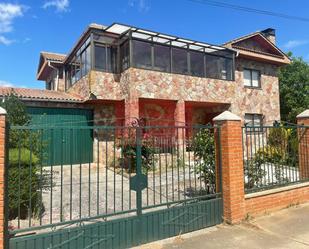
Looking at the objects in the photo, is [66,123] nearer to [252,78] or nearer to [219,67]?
[219,67]

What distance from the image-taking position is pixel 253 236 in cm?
546

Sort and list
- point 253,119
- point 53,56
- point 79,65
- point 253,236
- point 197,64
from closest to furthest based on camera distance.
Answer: point 253,236, point 79,65, point 197,64, point 253,119, point 53,56

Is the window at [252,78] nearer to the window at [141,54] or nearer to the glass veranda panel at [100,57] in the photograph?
the window at [141,54]

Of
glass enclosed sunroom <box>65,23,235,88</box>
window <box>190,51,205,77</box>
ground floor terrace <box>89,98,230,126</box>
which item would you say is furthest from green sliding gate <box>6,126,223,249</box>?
window <box>190,51,205,77</box>

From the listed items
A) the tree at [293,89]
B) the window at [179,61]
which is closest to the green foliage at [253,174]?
the window at [179,61]

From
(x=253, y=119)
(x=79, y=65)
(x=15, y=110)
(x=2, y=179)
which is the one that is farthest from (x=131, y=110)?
(x=2, y=179)

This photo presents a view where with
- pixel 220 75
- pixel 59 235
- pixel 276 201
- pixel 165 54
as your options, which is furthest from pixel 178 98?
pixel 59 235

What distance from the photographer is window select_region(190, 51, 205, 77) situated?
49.8 ft

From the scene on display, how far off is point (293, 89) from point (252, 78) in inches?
313

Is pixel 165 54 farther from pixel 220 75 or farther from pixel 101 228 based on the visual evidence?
pixel 101 228

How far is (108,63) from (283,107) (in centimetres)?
1656

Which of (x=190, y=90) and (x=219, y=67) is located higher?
(x=219, y=67)

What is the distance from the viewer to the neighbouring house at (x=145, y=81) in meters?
13.2

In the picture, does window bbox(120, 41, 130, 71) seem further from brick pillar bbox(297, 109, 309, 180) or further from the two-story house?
brick pillar bbox(297, 109, 309, 180)
